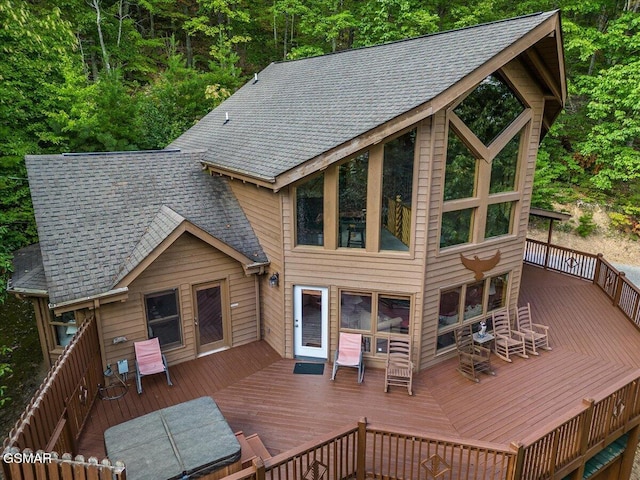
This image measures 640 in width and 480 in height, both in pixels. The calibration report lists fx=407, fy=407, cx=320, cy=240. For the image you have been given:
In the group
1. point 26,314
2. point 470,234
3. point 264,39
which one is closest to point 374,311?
point 470,234

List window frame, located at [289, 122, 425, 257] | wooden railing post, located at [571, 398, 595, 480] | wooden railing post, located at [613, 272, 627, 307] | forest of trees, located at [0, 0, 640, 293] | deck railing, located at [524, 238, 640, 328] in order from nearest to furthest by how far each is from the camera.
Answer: wooden railing post, located at [571, 398, 595, 480] → window frame, located at [289, 122, 425, 257] → deck railing, located at [524, 238, 640, 328] → wooden railing post, located at [613, 272, 627, 307] → forest of trees, located at [0, 0, 640, 293]

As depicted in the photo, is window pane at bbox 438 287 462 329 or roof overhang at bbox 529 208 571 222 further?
roof overhang at bbox 529 208 571 222

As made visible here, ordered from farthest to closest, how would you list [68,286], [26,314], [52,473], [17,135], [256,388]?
[17,135], [26,314], [256,388], [68,286], [52,473]

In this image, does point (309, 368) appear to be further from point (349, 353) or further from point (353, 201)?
point (353, 201)

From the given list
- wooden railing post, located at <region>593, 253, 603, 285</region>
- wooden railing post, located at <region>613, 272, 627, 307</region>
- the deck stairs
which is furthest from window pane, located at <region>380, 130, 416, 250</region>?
wooden railing post, located at <region>593, 253, 603, 285</region>

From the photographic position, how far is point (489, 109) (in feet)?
26.8

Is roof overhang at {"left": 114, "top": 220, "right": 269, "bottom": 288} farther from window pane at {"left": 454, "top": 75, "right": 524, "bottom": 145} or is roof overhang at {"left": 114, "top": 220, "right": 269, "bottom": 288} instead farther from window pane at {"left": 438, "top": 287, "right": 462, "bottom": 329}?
window pane at {"left": 454, "top": 75, "right": 524, "bottom": 145}

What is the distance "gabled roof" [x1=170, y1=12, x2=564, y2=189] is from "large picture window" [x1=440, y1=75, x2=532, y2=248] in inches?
30.1

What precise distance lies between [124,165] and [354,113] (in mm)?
5508

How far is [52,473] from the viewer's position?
4.16 meters

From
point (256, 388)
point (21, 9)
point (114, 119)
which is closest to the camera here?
point (21, 9)

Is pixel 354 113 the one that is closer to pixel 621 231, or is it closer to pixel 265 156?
pixel 265 156

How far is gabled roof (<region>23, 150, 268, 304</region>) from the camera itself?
7.68 m

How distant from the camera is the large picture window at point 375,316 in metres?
8.36
